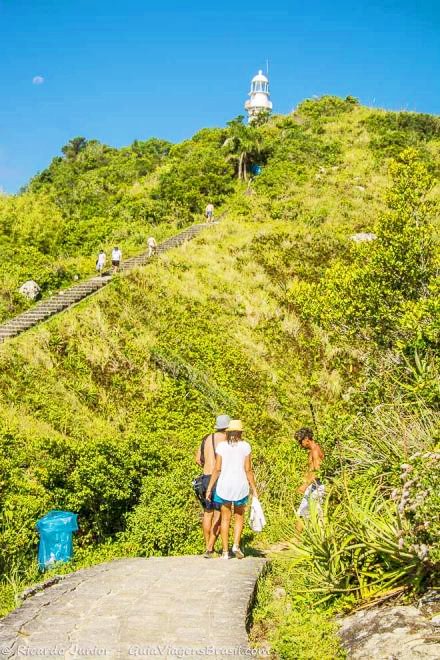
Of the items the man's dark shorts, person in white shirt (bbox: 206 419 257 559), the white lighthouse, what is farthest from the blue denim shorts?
the white lighthouse

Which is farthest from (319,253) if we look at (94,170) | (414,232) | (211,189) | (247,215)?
(94,170)

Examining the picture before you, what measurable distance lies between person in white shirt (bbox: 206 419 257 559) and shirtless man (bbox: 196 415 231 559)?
0.26 metres

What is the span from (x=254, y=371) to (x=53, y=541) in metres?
12.2

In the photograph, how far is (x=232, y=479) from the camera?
23.8 ft

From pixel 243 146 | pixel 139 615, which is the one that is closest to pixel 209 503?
pixel 139 615

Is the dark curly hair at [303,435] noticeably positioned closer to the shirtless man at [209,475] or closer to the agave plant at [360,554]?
the shirtless man at [209,475]

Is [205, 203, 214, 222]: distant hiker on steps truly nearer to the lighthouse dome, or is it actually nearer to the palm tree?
the palm tree

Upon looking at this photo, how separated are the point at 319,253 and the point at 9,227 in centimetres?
1382

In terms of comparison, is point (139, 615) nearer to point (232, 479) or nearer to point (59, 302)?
point (232, 479)

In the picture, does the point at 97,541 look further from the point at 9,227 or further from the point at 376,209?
the point at 376,209

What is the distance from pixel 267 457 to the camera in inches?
556

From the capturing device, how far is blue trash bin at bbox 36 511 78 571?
8055 millimetres

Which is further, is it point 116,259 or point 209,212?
point 209,212

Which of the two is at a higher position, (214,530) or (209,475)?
(209,475)
